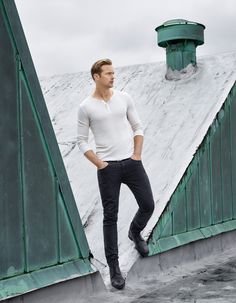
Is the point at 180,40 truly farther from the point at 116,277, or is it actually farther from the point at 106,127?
the point at 116,277

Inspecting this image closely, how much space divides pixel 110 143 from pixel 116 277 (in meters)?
1.20

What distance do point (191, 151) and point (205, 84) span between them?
1.75 metres

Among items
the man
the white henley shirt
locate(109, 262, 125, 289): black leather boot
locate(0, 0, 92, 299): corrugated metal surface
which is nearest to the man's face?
the man

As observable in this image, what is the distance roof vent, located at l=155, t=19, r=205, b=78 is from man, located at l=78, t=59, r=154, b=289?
155 inches

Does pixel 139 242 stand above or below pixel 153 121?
below

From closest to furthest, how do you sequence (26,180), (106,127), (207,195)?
(26,180), (106,127), (207,195)

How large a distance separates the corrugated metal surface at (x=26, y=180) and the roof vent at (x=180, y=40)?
4550 millimetres

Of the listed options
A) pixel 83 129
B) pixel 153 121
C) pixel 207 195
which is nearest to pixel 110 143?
pixel 83 129

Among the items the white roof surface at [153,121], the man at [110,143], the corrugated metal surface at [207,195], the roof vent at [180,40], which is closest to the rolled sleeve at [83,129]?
the man at [110,143]

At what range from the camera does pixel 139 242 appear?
541 centimetres

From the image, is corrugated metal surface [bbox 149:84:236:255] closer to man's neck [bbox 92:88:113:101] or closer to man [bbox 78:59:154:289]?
man [bbox 78:59:154:289]

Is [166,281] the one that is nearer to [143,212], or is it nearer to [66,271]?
[143,212]

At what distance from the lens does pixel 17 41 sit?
427 cm

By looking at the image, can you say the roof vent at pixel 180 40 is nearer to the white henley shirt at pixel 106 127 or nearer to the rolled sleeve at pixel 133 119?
the rolled sleeve at pixel 133 119
